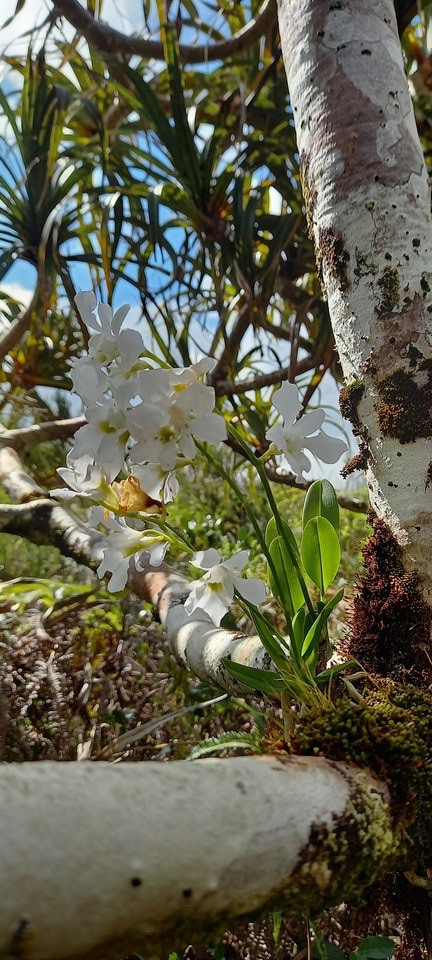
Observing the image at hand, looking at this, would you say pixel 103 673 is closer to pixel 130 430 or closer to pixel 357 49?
pixel 130 430

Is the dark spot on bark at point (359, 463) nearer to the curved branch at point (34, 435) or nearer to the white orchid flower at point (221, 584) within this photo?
the white orchid flower at point (221, 584)

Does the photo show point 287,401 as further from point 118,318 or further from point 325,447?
point 118,318

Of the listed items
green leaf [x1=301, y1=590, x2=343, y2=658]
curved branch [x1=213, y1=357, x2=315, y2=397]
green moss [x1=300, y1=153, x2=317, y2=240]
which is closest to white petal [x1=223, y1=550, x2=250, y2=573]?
green leaf [x1=301, y1=590, x2=343, y2=658]

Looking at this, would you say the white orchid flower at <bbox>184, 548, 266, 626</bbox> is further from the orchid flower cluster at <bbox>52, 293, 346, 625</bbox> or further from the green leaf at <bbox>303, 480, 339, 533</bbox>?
the green leaf at <bbox>303, 480, 339, 533</bbox>

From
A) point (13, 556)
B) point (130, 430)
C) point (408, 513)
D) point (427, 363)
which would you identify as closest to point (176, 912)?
point (130, 430)

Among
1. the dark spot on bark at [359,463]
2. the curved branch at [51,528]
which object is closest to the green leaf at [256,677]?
the dark spot on bark at [359,463]
